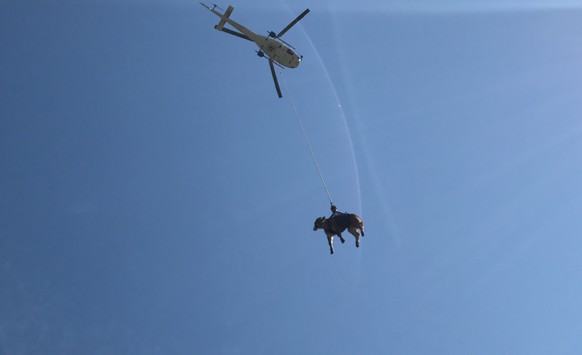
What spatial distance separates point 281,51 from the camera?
84.3 feet

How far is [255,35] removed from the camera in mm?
25703

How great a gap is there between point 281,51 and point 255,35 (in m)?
1.67

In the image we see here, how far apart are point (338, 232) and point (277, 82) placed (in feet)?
31.7

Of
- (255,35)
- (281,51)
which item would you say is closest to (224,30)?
(255,35)

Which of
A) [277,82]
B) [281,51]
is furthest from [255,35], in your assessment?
[277,82]

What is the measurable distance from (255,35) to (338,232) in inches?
503

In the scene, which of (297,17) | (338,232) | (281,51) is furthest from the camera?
(281,51)

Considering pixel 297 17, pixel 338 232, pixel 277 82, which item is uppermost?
pixel 297 17

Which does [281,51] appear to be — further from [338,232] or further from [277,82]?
[338,232]

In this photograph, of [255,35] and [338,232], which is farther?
[255,35]

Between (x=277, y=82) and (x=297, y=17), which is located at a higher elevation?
(x=297, y=17)

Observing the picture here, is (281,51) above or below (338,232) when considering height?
above

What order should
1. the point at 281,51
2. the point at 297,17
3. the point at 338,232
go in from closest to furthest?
the point at 338,232
the point at 297,17
the point at 281,51

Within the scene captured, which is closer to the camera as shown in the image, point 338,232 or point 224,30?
point 338,232
